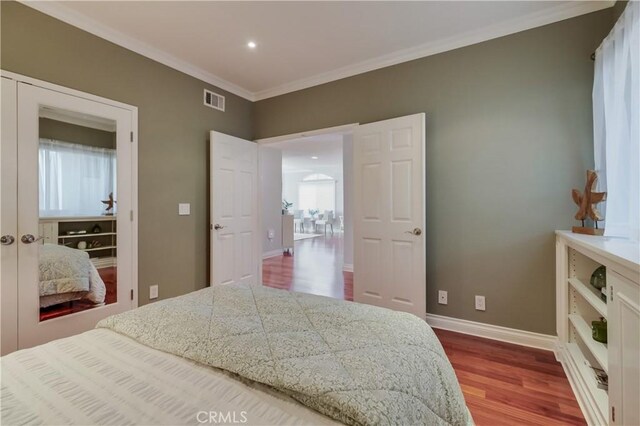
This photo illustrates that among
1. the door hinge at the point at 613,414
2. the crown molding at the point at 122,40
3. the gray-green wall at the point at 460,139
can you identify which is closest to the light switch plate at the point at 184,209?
the gray-green wall at the point at 460,139

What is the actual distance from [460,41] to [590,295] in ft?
7.41

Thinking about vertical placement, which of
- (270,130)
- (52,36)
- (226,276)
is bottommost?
(226,276)

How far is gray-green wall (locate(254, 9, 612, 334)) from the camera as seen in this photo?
2250mm

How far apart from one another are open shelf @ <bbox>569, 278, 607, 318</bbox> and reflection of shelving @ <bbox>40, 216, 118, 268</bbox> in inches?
134

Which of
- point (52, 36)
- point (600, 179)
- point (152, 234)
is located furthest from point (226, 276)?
point (600, 179)

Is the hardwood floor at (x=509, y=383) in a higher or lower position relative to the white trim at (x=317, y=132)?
lower

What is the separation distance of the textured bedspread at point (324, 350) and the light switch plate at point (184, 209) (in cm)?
181

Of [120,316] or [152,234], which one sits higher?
[152,234]

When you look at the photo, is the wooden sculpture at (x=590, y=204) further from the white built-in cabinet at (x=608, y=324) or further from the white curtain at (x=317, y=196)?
the white curtain at (x=317, y=196)

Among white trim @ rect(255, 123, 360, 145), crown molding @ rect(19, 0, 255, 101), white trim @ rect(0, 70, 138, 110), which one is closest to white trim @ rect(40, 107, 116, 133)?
white trim @ rect(0, 70, 138, 110)

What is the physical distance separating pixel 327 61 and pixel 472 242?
231 centimetres

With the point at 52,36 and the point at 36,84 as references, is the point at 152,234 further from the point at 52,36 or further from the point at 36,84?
the point at 52,36

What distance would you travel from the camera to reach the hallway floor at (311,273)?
4113mm

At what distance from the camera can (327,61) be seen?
3.01 metres
